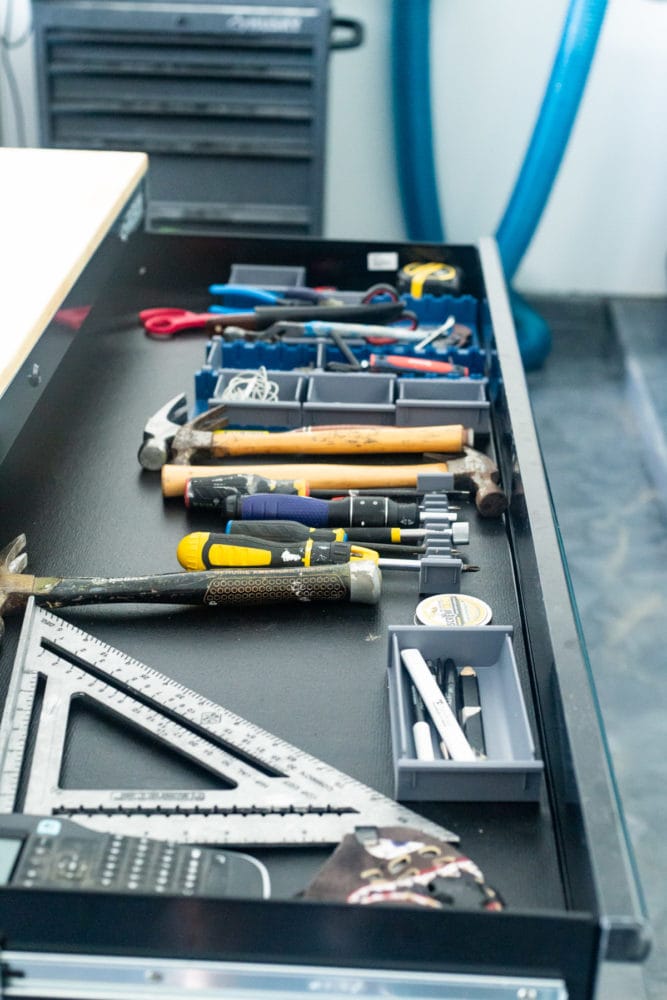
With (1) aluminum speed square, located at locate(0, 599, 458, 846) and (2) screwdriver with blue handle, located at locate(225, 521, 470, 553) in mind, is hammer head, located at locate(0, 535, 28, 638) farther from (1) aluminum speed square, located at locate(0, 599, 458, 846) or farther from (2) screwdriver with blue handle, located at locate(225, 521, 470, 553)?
(2) screwdriver with blue handle, located at locate(225, 521, 470, 553)

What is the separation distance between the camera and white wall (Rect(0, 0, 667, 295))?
10.9 feet

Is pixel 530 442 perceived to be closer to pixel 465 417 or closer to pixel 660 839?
pixel 465 417

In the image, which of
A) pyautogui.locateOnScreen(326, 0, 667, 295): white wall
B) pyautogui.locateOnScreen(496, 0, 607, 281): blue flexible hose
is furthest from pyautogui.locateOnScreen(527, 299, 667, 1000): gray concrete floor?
pyautogui.locateOnScreen(496, 0, 607, 281): blue flexible hose

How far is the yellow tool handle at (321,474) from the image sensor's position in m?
1.33

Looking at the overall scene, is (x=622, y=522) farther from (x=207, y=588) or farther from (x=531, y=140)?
(x=207, y=588)

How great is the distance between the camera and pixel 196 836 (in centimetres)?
87

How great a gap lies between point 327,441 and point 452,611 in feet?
1.18

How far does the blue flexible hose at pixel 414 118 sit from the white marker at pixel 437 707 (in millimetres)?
2299

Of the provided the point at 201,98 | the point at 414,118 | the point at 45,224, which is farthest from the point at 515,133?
the point at 45,224

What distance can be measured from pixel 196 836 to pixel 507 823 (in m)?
0.25

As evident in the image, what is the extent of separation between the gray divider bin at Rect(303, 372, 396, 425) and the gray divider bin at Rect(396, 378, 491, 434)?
0.06 feet

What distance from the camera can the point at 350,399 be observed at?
1551mm

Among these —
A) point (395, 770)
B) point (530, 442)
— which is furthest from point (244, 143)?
point (395, 770)

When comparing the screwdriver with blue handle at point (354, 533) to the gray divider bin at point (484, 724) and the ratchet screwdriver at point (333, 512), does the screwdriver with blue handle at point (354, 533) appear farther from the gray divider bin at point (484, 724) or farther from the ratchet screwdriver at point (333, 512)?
the gray divider bin at point (484, 724)
